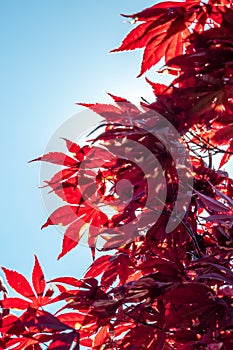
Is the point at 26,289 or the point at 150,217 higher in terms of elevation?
the point at 150,217

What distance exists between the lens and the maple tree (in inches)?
35.9

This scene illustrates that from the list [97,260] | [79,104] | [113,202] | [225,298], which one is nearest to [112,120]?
[79,104]

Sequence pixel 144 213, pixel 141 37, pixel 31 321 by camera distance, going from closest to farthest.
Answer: pixel 31 321 → pixel 141 37 → pixel 144 213

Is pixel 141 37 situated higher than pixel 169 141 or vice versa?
pixel 141 37

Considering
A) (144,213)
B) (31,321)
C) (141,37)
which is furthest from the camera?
(144,213)

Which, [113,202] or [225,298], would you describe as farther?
[113,202]

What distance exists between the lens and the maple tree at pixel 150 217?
913mm

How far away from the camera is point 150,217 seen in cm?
116

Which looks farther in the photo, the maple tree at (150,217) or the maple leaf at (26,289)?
the maple leaf at (26,289)

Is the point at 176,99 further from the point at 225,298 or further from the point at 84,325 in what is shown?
the point at 84,325

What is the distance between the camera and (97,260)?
3.87 feet

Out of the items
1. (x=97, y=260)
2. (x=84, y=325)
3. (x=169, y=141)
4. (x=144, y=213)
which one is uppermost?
(x=169, y=141)

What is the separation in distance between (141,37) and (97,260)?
0.58 metres

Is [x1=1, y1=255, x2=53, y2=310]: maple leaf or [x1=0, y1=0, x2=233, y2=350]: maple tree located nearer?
[x1=0, y1=0, x2=233, y2=350]: maple tree
